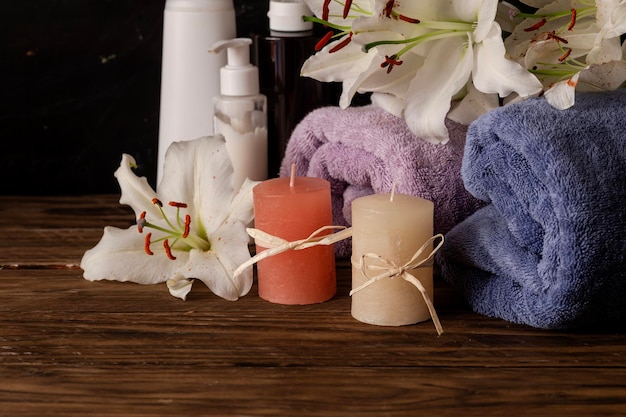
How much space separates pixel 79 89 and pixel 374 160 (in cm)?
51

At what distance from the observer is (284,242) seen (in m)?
0.83

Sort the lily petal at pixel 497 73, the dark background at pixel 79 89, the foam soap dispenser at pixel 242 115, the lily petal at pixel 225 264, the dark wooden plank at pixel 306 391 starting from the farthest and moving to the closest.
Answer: the dark background at pixel 79 89, the foam soap dispenser at pixel 242 115, the lily petal at pixel 225 264, the lily petal at pixel 497 73, the dark wooden plank at pixel 306 391

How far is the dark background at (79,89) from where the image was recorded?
47.3 inches

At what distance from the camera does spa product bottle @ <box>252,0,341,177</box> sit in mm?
1032

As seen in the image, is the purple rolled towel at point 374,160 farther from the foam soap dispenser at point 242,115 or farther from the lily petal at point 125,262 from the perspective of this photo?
the lily petal at point 125,262

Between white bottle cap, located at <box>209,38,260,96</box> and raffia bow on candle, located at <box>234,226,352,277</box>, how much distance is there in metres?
0.20

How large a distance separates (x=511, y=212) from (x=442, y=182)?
11cm

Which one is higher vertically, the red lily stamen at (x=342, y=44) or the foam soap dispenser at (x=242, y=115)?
the red lily stamen at (x=342, y=44)

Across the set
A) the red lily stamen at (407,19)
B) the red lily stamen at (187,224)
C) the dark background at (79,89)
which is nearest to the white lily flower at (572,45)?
the red lily stamen at (407,19)

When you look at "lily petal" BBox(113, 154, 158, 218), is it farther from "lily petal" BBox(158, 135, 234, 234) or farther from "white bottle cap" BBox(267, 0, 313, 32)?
"white bottle cap" BBox(267, 0, 313, 32)

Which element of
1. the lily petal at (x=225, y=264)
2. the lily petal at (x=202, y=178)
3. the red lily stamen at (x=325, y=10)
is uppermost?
the red lily stamen at (x=325, y=10)

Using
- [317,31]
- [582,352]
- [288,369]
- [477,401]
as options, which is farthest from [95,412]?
[317,31]

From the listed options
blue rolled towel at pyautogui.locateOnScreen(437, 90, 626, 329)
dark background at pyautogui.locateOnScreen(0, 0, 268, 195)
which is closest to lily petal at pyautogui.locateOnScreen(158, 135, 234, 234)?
blue rolled towel at pyautogui.locateOnScreen(437, 90, 626, 329)

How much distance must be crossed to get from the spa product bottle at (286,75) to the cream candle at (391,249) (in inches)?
10.8
